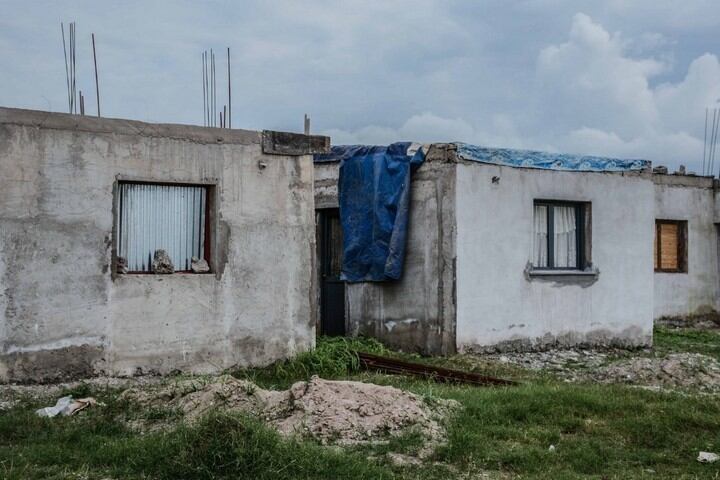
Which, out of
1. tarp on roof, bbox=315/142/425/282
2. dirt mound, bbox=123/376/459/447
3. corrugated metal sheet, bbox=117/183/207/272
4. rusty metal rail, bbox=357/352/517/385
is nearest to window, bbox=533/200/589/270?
tarp on roof, bbox=315/142/425/282

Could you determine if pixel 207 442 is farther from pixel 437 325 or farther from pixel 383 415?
pixel 437 325

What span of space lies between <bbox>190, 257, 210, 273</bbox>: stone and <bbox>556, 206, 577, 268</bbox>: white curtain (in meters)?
6.57

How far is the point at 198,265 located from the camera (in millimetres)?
11422

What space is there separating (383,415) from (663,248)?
1478 centimetres

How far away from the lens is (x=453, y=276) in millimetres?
13750

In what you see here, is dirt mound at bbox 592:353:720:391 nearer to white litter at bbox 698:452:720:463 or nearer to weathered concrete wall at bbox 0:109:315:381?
white litter at bbox 698:452:720:463

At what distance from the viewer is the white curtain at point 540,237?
1509 cm

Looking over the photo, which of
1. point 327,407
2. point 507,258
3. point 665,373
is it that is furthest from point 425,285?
point 327,407

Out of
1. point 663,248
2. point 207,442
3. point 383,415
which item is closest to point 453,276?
point 383,415

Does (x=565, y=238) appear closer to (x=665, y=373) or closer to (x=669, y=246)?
(x=665, y=373)

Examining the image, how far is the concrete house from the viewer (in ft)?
45.6

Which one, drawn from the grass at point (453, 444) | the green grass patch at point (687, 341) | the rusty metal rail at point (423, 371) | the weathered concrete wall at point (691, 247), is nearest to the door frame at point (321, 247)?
the rusty metal rail at point (423, 371)

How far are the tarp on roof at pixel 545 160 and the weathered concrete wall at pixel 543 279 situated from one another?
0.12m

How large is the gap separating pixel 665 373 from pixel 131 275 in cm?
708
